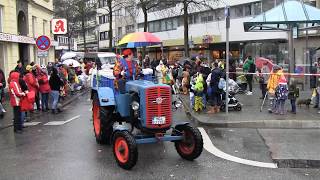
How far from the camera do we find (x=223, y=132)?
11359 mm

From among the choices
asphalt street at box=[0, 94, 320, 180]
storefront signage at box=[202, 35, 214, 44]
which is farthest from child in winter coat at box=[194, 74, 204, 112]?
storefront signage at box=[202, 35, 214, 44]

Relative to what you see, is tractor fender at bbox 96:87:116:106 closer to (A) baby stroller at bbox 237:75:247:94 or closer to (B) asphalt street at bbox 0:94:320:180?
(B) asphalt street at bbox 0:94:320:180

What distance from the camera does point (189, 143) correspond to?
8328 millimetres

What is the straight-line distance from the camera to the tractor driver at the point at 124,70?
9312mm

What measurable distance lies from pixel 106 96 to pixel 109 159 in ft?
5.10

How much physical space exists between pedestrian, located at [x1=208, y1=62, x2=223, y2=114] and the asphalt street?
7.31 ft

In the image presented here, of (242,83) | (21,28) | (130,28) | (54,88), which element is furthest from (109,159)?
(130,28)

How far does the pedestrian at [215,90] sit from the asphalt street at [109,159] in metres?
2.23

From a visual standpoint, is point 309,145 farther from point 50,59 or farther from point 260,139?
point 50,59

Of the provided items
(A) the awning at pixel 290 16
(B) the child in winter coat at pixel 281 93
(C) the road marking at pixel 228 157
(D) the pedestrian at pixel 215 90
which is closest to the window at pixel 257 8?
(A) the awning at pixel 290 16

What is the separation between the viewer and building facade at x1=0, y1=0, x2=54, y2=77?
2322 centimetres

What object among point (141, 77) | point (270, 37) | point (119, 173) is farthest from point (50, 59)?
point (119, 173)

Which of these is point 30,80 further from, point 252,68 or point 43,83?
point 252,68

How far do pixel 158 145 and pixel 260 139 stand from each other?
2.41 m
